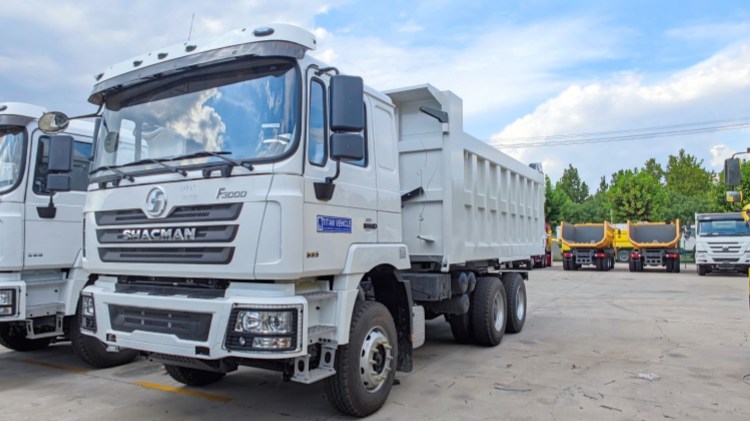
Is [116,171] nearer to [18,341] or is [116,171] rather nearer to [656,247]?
[18,341]

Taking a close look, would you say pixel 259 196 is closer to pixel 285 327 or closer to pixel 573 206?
pixel 285 327

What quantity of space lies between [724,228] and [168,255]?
23422 mm

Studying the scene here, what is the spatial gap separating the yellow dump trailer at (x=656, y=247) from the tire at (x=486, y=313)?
20.0m

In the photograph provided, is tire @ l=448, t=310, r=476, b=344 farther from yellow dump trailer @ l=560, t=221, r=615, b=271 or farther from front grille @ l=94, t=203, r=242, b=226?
yellow dump trailer @ l=560, t=221, r=615, b=271

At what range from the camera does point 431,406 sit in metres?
5.01

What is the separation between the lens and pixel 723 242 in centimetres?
2148

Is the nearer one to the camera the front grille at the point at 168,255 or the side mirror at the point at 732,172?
the front grille at the point at 168,255

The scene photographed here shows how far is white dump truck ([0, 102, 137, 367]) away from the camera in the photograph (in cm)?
597

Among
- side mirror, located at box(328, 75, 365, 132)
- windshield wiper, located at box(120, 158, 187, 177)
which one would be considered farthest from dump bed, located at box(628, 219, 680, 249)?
windshield wiper, located at box(120, 158, 187, 177)

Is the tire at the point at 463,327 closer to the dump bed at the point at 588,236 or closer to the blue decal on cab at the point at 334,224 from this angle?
the blue decal on cab at the point at 334,224

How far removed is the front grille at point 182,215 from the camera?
381 cm

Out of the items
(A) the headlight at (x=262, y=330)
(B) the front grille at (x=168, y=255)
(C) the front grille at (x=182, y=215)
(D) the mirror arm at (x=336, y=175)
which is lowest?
(A) the headlight at (x=262, y=330)

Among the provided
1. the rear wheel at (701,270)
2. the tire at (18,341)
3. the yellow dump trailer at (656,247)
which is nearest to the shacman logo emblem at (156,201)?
the tire at (18,341)

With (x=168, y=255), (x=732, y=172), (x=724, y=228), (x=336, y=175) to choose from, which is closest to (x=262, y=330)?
(x=168, y=255)
